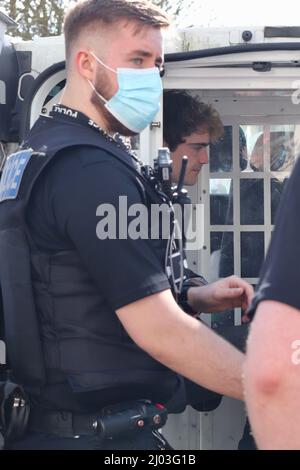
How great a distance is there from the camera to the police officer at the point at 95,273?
1.93 m

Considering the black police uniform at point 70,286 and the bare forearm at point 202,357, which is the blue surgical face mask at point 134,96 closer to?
the black police uniform at point 70,286

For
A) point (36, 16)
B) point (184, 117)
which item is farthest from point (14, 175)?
point (36, 16)

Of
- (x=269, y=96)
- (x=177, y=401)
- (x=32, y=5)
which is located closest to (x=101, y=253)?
(x=177, y=401)

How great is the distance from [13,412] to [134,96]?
91 cm

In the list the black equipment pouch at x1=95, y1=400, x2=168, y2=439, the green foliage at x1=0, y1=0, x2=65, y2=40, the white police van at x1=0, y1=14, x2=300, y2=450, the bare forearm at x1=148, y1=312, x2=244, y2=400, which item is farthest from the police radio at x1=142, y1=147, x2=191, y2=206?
the green foliage at x1=0, y1=0, x2=65, y2=40

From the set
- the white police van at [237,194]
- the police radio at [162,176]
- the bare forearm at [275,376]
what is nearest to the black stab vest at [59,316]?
the police radio at [162,176]

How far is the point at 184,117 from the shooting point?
145 inches

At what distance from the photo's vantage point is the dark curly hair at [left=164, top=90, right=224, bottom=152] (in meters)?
3.67

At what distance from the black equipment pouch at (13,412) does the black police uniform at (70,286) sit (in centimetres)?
3

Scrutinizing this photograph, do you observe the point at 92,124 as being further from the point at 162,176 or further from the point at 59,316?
the point at 59,316

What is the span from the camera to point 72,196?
6.44 ft

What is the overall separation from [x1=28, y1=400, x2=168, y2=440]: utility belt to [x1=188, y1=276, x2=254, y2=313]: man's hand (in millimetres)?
422

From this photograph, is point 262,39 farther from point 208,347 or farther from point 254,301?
point 254,301

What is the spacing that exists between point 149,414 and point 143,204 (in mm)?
528
